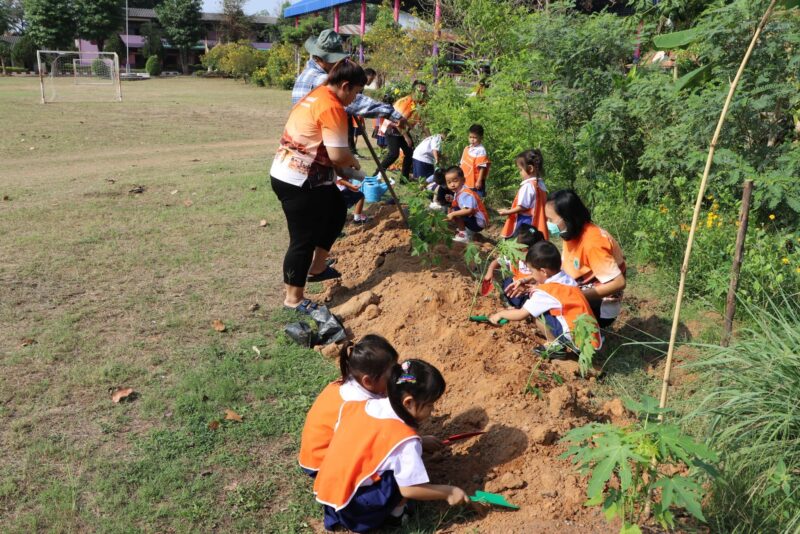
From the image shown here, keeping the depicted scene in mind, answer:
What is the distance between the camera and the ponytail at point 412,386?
302 cm

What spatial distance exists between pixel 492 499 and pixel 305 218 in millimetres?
2718

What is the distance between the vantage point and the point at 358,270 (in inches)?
247

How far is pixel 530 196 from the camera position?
6336 mm

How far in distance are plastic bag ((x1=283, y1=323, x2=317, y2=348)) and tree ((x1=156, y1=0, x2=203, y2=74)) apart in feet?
179

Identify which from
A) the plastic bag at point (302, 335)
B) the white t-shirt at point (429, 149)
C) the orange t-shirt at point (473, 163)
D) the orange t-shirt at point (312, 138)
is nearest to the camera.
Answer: the orange t-shirt at point (312, 138)

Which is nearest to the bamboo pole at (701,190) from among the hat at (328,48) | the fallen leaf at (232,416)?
the fallen leaf at (232,416)

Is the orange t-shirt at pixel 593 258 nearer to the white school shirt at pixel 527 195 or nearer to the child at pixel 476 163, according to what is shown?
the white school shirt at pixel 527 195

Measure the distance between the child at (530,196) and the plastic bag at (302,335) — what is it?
246 centimetres

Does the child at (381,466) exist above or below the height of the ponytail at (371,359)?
below

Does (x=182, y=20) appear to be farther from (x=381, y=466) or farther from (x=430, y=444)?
(x=381, y=466)

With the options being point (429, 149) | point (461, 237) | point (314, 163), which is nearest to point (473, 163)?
point (461, 237)

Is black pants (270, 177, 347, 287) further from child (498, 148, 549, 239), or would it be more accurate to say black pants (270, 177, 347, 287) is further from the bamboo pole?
the bamboo pole

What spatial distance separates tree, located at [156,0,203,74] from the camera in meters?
54.4

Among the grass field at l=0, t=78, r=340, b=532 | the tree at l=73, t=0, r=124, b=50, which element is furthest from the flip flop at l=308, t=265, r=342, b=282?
the tree at l=73, t=0, r=124, b=50
